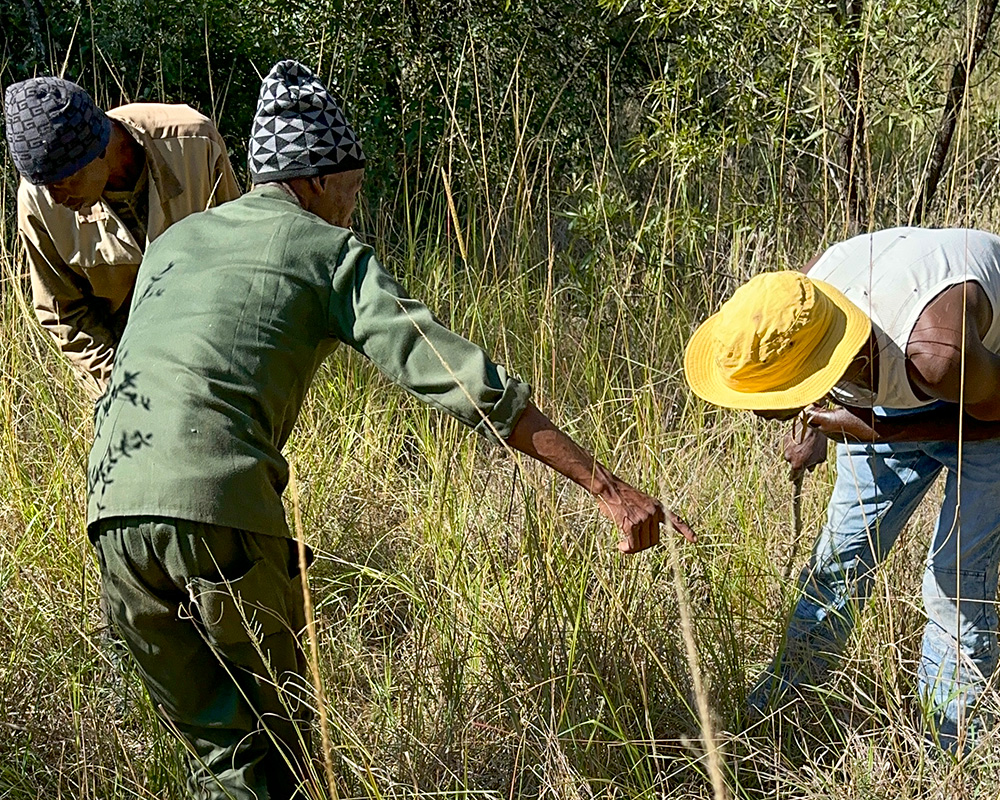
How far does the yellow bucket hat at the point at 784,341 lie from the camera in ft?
7.04

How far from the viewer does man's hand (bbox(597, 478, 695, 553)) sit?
2.00 meters

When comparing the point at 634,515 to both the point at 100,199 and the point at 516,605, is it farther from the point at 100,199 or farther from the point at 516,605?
the point at 100,199

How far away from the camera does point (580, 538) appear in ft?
9.59

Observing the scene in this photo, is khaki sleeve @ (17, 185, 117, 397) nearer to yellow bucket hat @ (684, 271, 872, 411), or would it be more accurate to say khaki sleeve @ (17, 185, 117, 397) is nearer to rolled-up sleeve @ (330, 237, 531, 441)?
rolled-up sleeve @ (330, 237, 531, 441)

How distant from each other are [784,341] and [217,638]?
3.95 feet

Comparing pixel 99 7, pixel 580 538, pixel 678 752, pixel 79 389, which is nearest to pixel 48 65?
pixel 99 7

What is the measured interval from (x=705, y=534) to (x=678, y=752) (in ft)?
2.30

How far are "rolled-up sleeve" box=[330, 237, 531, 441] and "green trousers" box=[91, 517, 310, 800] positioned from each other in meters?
0.44

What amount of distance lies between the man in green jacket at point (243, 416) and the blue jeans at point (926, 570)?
2.73 feet

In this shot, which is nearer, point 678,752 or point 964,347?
point 964,347

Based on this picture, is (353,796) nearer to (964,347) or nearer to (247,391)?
(247,391)

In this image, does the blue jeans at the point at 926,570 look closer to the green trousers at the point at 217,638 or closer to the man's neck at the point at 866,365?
the man's neck at the point at 866,365

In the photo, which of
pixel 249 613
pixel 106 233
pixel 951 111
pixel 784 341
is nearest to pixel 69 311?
pixel 106 233

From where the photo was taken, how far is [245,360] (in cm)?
208
